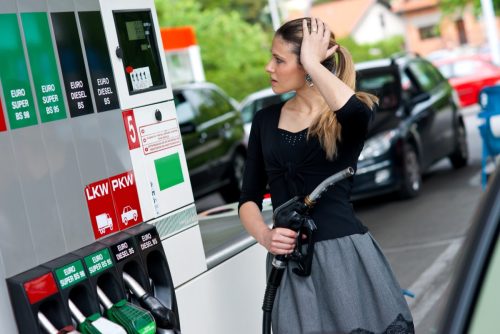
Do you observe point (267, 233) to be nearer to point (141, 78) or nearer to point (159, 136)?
point (159, 136)

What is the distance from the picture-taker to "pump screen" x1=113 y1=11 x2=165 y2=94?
3.79m

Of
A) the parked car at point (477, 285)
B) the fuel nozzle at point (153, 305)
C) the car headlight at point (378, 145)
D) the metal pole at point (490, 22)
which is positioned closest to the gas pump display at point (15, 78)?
the fuel nozzle at point (153, 305)

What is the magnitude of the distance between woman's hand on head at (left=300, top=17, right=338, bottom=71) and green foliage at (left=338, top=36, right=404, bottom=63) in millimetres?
45435

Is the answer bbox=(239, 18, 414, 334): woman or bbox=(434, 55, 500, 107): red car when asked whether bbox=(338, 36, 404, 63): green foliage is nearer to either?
bbox=(434, 55, 500, 107): red car

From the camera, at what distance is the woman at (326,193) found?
3383 millimetres

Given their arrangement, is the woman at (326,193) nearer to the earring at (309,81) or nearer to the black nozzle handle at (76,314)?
the earring at (309,81)

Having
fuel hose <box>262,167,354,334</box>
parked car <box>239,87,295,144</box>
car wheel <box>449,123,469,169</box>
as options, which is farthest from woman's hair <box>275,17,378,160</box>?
car wheel <box>449,123,469,169</box>

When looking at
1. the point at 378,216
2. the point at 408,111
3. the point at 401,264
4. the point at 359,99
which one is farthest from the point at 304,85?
the point at 408,111

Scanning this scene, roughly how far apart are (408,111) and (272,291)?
365 inches

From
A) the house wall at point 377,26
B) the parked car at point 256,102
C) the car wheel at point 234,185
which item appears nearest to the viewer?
the car wheel at point 234,185

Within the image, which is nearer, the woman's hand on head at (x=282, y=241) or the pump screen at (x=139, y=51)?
the woman's hand on head at (x=282, y=241)

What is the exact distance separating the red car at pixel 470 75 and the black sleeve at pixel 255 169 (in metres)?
22.7

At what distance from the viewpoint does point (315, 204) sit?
3410 millimetres

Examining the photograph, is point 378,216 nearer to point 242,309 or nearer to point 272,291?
point 242,309
